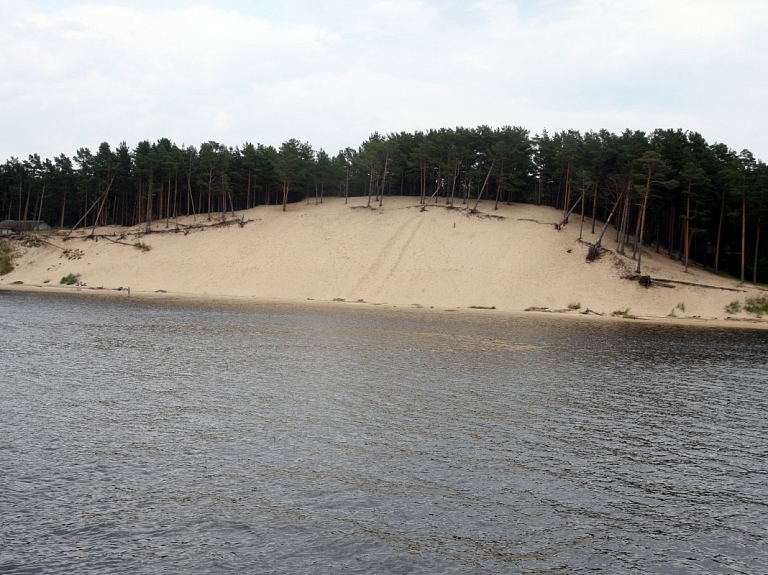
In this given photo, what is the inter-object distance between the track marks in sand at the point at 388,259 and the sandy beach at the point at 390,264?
0.26m

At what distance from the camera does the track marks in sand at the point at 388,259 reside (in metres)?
77.0

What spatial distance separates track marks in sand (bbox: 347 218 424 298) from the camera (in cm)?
7700

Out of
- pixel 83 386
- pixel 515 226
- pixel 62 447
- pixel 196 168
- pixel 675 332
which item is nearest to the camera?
pixel 62 447

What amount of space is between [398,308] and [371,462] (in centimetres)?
5155

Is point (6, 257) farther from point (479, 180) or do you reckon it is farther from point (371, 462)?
point (371, 462)

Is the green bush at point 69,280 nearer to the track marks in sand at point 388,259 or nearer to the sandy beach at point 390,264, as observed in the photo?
the sandy beach at point 390,264

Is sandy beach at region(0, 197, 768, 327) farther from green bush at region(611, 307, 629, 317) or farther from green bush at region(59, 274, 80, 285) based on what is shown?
green bush at region(59, 274, 80, 285)

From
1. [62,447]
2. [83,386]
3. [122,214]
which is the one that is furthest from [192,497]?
[122,214]

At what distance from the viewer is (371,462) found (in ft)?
52.4

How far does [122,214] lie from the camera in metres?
117

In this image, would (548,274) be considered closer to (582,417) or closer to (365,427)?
(582,417)

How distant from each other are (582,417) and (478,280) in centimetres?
5460

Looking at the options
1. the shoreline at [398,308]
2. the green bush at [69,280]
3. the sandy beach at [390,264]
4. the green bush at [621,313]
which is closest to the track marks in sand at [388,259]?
the sandy beach at [390,264]

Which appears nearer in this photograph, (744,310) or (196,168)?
(744,310)
